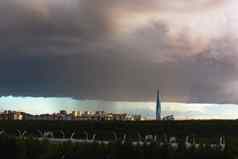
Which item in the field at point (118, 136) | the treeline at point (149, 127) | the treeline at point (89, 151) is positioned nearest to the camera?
the treeline at point (89, 151)

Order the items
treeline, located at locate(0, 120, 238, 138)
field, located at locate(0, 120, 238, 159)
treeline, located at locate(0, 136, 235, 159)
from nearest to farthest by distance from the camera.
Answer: treeline, located at locate(0, 136, 235, 159) < field, located at locate(0, 120, 238, 159) < treeline, located at locate(0, 120, 238, 138)

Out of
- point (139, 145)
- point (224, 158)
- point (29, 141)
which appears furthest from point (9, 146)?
point (224, 158)

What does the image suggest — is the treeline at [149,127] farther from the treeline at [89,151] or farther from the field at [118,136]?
the treeline at [89,151]

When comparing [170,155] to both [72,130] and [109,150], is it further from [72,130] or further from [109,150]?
[72,130]

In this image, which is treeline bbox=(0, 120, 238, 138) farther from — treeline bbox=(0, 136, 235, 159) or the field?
treeline bbox=(0, 136, 235, 159)

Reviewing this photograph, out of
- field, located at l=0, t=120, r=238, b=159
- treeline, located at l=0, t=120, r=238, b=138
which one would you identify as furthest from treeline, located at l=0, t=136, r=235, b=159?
treeline, located at l=0, t=120, r=238, b=138

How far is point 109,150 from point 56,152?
2.32m

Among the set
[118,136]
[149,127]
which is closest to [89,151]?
[118,136]

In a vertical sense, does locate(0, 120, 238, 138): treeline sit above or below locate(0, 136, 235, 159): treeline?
above

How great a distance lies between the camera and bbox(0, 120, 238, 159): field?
64.9 ft

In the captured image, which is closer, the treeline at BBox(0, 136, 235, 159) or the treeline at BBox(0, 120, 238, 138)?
the treeline at BBox(0, 136, 235, 159)

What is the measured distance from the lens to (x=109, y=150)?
66.1 ft

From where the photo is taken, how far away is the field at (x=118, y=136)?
19781 millimetres

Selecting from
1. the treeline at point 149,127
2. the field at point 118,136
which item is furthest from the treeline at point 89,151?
the treeline at point 149,127
